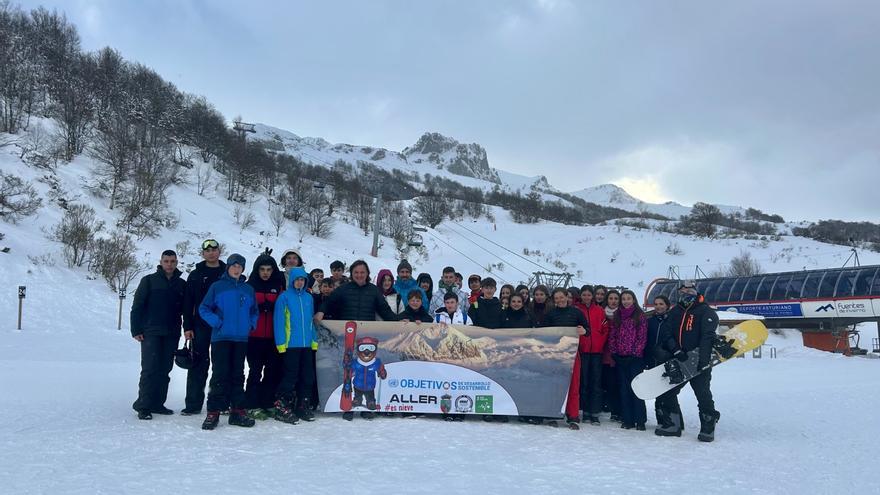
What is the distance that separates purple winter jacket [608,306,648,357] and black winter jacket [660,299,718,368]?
0.36 meters

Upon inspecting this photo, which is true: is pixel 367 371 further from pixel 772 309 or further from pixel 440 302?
pixel 772 309

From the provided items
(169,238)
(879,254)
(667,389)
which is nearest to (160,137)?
(169,238)

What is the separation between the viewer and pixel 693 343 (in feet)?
20.8

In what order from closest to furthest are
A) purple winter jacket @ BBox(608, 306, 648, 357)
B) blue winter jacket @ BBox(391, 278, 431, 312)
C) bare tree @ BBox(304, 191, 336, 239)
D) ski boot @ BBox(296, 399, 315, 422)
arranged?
ski boot @ BBox(296, 399, 315, 422) → purple winter jacket @ BBox(608, 306, 648, 357) → blue winter jacket @ BBox(391, 278, 431, 312) → bare tree @ BBox(304, 191, 336, 239)

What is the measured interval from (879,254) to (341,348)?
169 ft

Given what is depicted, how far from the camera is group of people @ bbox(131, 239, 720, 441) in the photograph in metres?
5.64

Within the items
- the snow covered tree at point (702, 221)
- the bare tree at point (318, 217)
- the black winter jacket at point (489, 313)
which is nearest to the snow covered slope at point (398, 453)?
the black winter jacket at point (489, 313)

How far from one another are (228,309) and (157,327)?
3.30ft

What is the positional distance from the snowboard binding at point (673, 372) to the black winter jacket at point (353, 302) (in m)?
3.49

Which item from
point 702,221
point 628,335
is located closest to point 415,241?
point 628,335

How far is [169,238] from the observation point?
24.8 m

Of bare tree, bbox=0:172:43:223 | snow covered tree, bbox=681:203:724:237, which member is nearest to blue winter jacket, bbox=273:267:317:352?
bare tree, bbox=0:172:43:223

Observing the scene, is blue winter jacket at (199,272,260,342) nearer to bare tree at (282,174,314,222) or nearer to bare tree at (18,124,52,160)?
bare tree at (18,124,52,160)

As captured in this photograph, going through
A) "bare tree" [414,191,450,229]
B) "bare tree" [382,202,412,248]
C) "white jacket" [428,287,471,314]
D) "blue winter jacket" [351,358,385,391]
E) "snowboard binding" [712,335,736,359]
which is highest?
"bare tree" [414,191,450,229]
